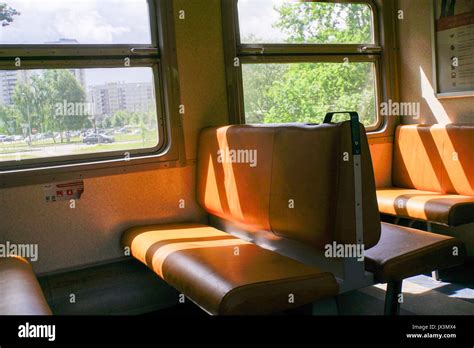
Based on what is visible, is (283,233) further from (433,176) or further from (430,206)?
(433,176)

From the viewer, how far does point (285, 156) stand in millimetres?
2648

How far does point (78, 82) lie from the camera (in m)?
3.33

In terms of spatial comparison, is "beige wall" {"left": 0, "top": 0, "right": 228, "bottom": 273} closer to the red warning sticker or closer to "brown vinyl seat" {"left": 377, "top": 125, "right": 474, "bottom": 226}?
the red warning sticker

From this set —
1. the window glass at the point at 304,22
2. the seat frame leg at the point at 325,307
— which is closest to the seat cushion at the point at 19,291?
the seat frame leg at the point at 325,307

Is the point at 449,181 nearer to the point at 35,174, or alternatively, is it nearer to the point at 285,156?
the point at 285,156

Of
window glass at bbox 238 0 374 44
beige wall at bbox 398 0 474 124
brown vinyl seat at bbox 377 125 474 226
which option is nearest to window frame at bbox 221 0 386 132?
window glass at bbox 238 0 374 44

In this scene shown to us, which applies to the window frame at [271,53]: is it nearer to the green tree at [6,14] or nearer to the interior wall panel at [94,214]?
the interior wall panel at [94,214]

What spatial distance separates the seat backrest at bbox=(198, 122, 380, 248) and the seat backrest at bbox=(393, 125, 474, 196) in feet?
5.73

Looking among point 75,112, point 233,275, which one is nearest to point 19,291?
point 233,275

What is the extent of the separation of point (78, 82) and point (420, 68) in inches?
108

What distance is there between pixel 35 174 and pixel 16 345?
4.61 feet

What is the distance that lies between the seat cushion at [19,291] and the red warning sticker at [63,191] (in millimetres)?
503

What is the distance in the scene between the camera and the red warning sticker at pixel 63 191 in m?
3.24

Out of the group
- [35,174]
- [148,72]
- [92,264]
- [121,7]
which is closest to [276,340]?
[92,264]
